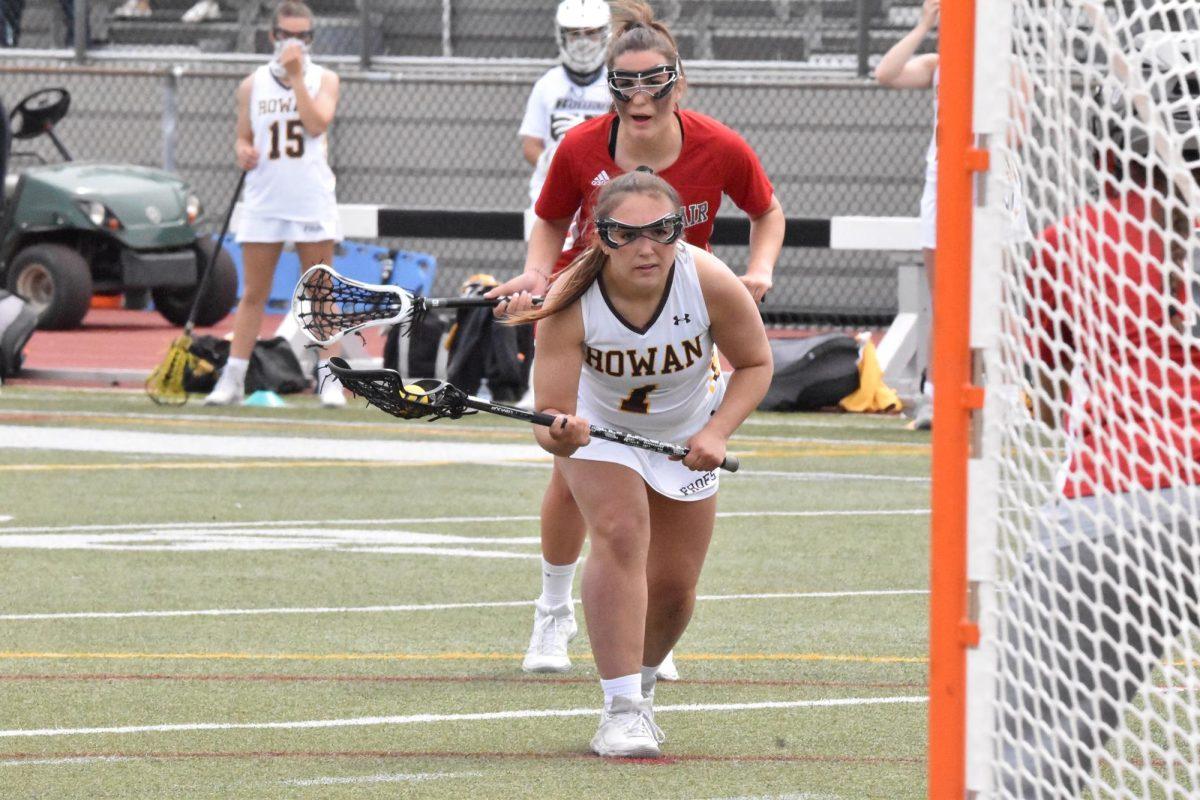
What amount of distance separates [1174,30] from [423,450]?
830 centimetres

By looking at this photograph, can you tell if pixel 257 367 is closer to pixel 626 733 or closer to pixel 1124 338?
pixel 626 733

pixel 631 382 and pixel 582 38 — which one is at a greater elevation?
pixel 582 38

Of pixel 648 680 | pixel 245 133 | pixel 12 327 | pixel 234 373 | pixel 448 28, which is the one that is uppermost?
pixel 448 28

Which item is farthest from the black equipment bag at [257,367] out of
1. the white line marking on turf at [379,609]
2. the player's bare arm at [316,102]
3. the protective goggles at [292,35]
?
the white line marking on turf at [379,609]

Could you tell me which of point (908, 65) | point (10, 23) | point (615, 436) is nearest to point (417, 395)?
point (615, 436)

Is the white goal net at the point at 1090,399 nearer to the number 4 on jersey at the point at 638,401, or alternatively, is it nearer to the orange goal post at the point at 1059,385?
the orange goal post at the point at 1059,385

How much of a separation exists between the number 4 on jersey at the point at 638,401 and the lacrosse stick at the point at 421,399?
0.07 metres

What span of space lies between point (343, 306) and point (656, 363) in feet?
3.44

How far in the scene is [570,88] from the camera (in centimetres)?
1225

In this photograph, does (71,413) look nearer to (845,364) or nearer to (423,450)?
(423,450)

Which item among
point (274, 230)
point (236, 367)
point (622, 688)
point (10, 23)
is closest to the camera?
point (622, 688)

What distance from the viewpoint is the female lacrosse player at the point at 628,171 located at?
21.1 ft

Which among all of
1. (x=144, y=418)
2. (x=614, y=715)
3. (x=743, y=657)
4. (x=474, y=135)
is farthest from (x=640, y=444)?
(x=474, y=135)

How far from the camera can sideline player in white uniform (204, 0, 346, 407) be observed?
13.3m
